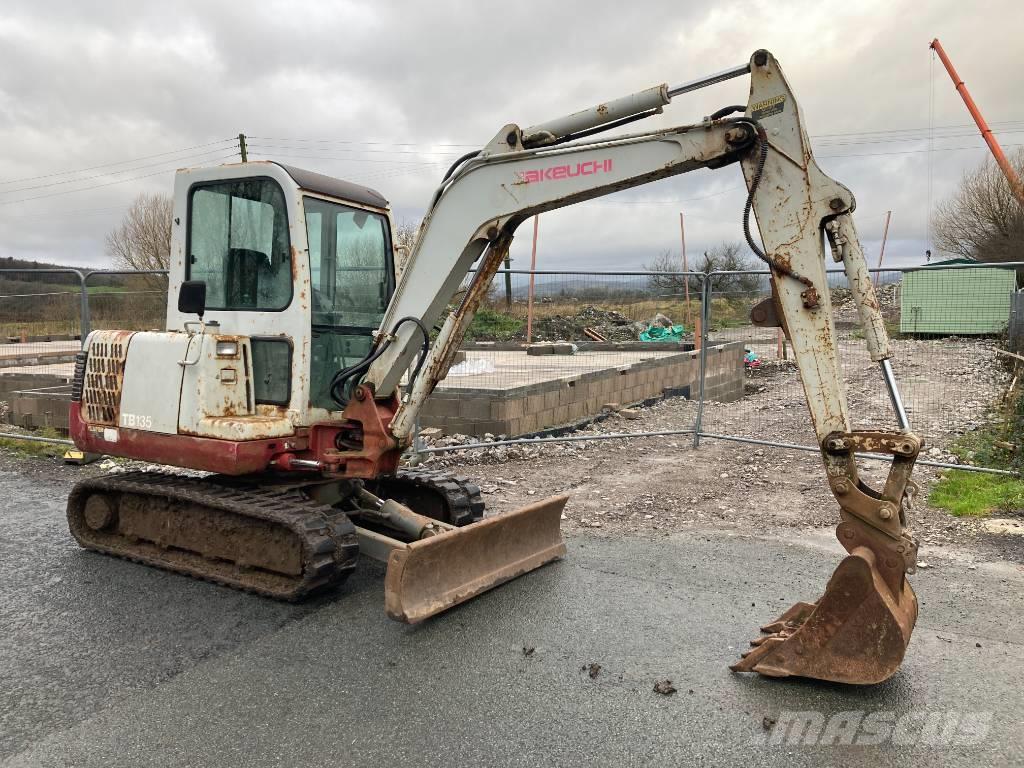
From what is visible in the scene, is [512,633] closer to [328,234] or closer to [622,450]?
[328,234]

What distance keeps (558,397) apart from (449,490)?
4.34 metres

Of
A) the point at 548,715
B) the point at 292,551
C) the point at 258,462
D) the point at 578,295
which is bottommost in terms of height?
the point at 548,715

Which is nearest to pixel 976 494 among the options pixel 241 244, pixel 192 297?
pixel 241 244

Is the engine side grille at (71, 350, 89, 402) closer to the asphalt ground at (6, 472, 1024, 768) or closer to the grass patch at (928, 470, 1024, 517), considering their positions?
the asphalt ground at (6, 472, 1024, 768)

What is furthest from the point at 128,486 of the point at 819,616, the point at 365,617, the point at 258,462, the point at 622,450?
the point at 622,450

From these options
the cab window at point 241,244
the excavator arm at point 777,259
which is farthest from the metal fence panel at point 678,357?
the cab window at point 241,244

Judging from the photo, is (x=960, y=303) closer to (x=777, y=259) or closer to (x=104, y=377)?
(x=777, y=259)

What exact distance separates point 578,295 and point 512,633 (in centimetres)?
780

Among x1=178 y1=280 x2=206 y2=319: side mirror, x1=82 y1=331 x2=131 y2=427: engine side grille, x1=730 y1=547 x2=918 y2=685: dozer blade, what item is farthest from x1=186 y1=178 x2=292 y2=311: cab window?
x1=730 y1=547 x2=918 y2=685: dozer blade

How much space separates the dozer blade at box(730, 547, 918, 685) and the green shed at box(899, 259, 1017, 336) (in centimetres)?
870

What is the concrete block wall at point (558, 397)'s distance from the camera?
8.76 metres

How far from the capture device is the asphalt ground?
2996 millimetres

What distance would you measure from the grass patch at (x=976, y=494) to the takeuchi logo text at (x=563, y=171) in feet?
14.5

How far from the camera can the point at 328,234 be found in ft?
16.3
